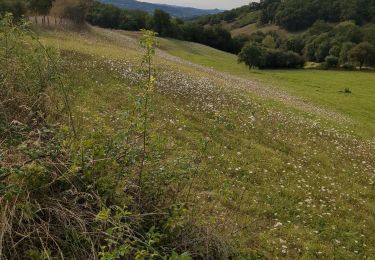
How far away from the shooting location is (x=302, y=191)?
1191 cm

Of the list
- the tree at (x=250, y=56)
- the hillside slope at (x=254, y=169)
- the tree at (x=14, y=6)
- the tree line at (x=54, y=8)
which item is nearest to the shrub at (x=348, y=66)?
the tree at (x=250, y=56)

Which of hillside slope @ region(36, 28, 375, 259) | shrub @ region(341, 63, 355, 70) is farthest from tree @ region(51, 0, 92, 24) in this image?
shrub @ region(341, 63, 355, 70)

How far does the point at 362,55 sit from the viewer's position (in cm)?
10406

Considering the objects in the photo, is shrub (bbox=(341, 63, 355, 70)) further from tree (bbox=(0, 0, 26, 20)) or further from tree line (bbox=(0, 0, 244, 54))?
tree (bbox=(0, 0, 26, 20))

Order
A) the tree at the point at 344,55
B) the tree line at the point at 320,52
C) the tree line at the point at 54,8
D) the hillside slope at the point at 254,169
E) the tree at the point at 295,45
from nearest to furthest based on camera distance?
the hillside slope at the point at 254,169 → the tree line at the point at 54,8 → the tree line at the point at 320,52 → the tree at the point at 344,55 → the tree at the point at 295,45

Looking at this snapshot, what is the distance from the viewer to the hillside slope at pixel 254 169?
26.6 ft

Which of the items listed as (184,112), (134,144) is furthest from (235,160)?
(134,144)

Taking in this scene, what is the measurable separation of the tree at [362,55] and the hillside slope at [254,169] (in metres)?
90.4

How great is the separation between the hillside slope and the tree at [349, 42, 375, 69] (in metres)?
90.4

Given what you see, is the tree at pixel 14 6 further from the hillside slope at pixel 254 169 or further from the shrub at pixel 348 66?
the shrub at pixel 348 66

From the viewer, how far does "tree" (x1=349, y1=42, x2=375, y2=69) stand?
104 m

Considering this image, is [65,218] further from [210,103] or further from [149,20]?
[149,20]

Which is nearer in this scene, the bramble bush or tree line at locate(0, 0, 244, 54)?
the bramble bush

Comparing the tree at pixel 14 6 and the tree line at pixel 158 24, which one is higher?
the tree line at pixel 158 24
